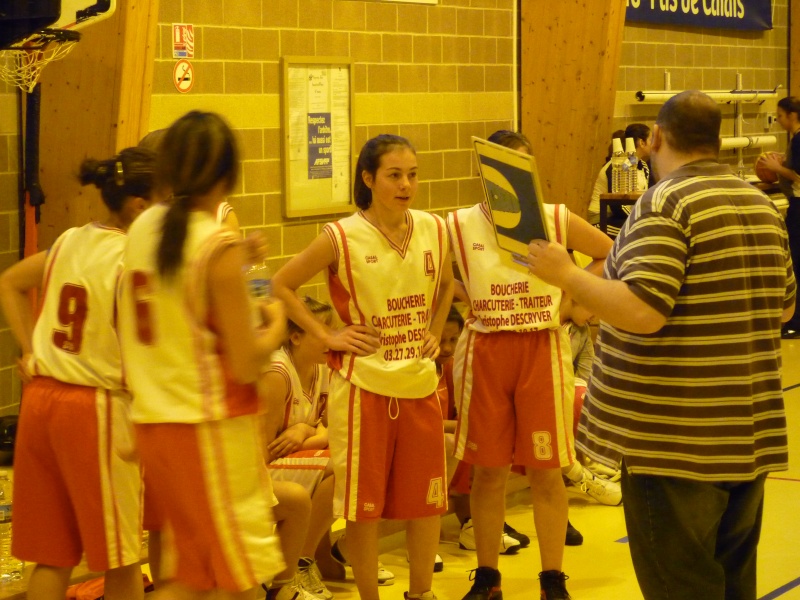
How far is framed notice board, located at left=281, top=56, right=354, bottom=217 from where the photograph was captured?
653 centimetres

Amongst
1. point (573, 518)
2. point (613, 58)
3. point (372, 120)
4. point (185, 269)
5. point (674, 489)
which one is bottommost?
point (573, 518)

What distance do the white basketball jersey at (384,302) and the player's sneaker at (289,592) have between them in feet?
2.55

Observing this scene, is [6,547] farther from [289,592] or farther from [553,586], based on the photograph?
[553,586]

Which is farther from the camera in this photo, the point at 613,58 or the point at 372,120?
the point at 613,58

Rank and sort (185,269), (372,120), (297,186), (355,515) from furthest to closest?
1. (372,120)
2. (297,186)
3. (355,515)
4. (185,269)

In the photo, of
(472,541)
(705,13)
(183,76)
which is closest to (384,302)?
(472,541)

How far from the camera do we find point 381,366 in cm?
348

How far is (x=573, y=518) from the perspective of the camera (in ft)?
16.1

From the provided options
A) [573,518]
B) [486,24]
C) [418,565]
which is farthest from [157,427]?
[486,24]

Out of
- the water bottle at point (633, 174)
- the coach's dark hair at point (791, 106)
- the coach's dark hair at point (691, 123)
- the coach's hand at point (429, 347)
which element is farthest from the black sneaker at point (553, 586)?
the coach's dark hair at point (791, 106)

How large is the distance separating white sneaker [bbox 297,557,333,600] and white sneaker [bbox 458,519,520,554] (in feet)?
2.63

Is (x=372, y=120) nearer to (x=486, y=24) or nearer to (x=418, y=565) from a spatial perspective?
(x=486, y=24)

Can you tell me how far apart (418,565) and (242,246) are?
1.62m

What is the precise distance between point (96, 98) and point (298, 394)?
1667 millimetres
